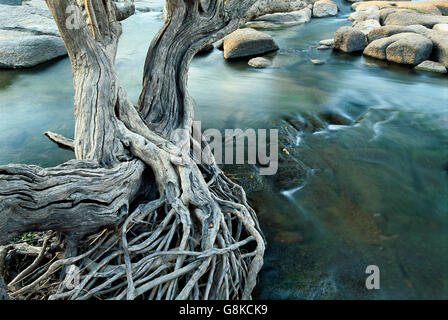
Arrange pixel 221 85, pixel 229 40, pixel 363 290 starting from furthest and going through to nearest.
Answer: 1. pixel 229 40
2. pixel 221 85
3. pixel 363 290

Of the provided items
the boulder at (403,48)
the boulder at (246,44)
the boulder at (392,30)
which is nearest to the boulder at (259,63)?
the boulder at (246,44)

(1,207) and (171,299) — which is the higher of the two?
(1,207)

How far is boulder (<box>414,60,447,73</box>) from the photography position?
7851 mm

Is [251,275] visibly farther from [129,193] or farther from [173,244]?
[129,193]

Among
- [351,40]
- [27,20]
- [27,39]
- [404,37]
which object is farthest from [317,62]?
[27,20]

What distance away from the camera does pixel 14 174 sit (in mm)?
2229

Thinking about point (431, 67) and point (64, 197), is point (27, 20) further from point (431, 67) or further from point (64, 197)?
point (431, 67)

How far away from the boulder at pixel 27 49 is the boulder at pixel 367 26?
8.88m

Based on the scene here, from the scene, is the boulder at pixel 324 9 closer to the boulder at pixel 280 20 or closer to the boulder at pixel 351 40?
the boulder at pixel 280 20

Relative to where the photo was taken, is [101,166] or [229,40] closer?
[101,166]

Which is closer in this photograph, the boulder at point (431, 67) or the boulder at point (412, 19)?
the boulder at point (431, 67)

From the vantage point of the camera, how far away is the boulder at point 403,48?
8180mm

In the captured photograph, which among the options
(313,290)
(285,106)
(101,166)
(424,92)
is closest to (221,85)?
(285,106)

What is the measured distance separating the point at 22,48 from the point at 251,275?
8871mm
